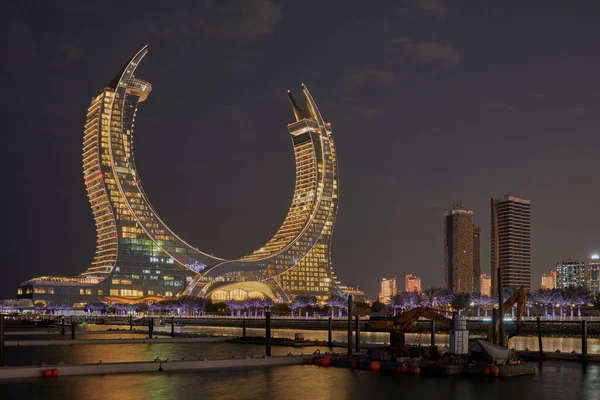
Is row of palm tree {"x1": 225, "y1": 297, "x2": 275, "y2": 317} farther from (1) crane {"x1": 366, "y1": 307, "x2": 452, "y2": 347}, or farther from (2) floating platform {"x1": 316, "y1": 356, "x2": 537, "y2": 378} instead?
(2) floating platform {"x1": 316, "y1": 356, "x2": 537, "y2": 378}

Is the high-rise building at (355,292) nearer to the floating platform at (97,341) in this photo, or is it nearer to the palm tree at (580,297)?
the palm tree at (580,297)

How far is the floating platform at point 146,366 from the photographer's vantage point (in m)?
31.3

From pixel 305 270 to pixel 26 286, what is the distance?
2414 inches

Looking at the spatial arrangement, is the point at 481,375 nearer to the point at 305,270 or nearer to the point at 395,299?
the point at 395,299

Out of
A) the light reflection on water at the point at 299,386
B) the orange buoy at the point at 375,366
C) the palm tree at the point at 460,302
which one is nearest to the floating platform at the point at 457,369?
the orange buoy at the point at 375,366

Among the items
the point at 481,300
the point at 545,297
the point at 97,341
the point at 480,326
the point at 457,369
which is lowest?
the point at 480,326

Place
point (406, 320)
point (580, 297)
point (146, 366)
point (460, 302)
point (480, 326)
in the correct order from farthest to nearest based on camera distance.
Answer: point (460, 302) < point (580, 297) < point (480, 326) < point (406, 320) < point (146, 366)

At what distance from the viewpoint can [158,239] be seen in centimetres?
16812

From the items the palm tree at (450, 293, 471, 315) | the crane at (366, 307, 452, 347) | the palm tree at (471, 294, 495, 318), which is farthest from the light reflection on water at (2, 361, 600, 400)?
the palm tree at (450, 293, 471, 315)

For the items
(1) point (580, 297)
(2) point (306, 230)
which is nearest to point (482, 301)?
(1) point (580, 297)

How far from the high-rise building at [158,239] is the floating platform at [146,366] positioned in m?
125

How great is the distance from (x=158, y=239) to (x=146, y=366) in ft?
447

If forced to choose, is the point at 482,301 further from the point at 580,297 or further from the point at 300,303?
the point at 300,303

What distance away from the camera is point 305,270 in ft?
577
